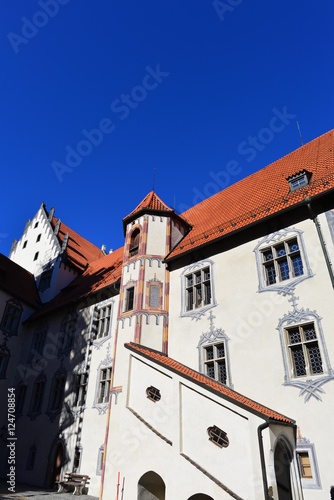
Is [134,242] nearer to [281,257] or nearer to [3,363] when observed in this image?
[281,257]

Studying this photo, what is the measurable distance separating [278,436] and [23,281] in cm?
2042

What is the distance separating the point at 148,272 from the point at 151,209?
337cm

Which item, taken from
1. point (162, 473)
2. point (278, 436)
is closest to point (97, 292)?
point (162, 473)

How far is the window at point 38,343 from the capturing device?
1970 centimetres

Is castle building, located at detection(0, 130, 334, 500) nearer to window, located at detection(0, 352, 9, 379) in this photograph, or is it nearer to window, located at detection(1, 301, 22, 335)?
window, located at detection(0, 352, 9, 379)

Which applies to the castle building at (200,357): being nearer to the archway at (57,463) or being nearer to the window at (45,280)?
the archway at (57,463)

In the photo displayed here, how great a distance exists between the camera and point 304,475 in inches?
332

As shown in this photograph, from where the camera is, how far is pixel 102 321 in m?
17.0

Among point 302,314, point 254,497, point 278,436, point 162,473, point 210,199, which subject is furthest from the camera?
point 210,199

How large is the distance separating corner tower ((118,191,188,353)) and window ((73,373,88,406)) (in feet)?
13.5

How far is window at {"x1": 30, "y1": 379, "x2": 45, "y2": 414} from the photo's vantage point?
17.8 meters

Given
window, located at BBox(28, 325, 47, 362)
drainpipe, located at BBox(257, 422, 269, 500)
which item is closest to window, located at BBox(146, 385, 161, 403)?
drainpipe, located at BBox(257, 422, 269, 500)

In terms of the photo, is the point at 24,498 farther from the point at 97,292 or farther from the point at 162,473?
the point at 97,292

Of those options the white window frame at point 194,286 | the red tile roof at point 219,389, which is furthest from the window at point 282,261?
the red tile roof at point 219,389
